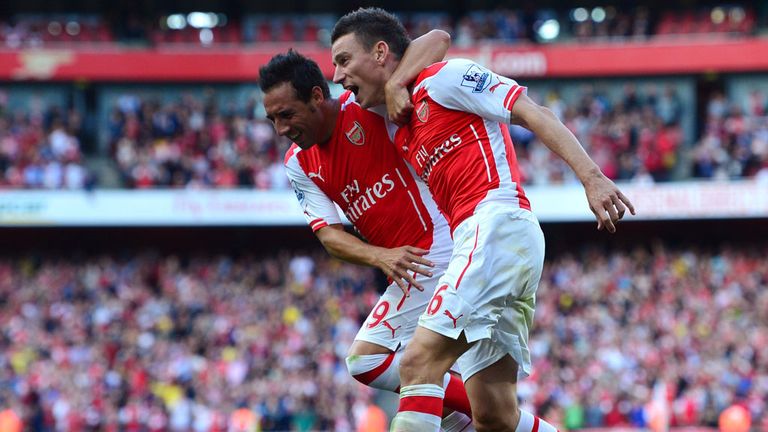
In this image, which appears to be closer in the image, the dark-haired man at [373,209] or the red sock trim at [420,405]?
the red sock trim at [420,405]

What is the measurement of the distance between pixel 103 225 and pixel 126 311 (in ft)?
11.6

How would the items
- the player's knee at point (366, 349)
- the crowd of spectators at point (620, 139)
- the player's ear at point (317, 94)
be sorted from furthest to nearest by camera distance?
the crowd of spectators at point (620, 139), the player's knee at point (366, 349), the player's ear at point (317, 94)

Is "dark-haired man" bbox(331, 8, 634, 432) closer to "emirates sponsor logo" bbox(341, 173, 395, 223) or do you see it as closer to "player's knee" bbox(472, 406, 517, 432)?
"player's knee" bbox(472, 406, 517, 432)

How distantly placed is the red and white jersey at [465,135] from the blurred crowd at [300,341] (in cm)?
1194

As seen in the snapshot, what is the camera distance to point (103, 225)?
85.2 ft

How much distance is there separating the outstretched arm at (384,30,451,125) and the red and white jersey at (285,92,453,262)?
42 centimetres

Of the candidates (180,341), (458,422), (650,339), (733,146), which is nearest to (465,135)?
(458,422)

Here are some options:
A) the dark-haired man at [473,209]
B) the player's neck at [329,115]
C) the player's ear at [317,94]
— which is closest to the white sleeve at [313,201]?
the player's neck at [329,115]

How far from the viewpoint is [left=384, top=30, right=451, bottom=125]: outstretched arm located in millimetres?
5605

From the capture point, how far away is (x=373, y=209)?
6160 millimetres

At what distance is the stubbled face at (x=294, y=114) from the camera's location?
585 centimetres

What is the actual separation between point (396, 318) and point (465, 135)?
1.22m

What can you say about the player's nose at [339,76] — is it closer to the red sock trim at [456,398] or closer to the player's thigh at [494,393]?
the player's thigh at [494,393]

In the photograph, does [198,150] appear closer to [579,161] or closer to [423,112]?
[423,112]
